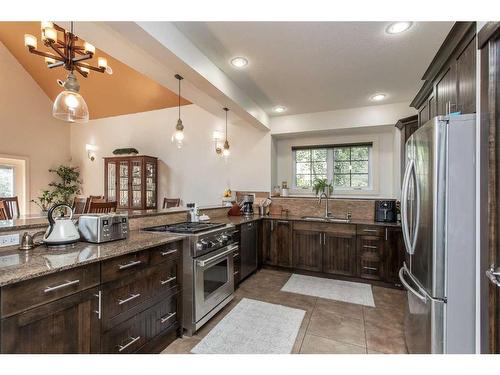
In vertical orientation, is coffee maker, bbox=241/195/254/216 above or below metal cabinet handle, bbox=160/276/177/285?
above

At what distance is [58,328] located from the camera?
1.22 meters

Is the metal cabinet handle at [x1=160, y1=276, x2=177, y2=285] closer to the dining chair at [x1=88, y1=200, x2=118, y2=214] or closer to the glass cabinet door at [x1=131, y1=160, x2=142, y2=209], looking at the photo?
the dining chair at [x1=88, y1=200, x2=118, y2=214]

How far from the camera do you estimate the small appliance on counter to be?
353 cm

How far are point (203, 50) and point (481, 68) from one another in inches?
84.3

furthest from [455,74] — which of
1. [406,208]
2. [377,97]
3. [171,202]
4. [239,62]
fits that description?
[171,202]

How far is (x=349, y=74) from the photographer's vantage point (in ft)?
9.18

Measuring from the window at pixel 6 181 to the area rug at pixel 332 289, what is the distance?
20.7 feet

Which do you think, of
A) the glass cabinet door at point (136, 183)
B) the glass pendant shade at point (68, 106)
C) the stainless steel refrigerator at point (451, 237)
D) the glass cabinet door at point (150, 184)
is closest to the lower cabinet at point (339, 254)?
the stainless steel refrigerator at point (451, 237)

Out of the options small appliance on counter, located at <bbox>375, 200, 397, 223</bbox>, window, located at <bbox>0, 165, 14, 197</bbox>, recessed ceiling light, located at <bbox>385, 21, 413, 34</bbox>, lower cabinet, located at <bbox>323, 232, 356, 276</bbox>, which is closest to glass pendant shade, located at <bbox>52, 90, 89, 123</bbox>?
recessed ceiling light, located at <bbox>385, 21, 413, 34</bbox>

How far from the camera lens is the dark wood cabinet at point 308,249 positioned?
359 centimetres

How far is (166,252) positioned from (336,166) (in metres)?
3.59

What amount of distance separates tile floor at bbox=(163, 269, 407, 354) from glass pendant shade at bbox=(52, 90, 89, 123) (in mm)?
2199
